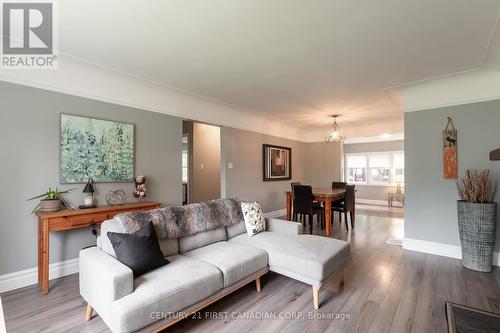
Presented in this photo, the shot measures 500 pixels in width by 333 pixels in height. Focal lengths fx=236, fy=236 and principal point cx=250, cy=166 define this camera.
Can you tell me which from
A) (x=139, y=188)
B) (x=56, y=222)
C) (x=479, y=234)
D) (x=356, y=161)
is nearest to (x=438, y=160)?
(x=479, y=234)

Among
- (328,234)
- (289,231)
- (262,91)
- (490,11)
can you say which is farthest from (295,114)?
(490,11)

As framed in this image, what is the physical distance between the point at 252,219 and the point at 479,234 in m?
2.80

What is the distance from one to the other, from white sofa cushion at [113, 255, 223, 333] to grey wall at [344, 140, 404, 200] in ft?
27.8

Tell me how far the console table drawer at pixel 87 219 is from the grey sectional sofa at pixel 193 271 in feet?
2.04

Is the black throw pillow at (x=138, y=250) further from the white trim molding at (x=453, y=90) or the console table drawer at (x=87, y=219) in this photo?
the white trim molding at (x=453, y=90)

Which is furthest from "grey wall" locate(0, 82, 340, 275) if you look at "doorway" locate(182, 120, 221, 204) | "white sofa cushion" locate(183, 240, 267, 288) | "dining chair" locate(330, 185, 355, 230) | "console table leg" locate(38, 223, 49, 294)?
"dining chair" locate(330, 185, 355, 230)

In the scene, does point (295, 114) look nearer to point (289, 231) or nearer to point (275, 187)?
point (275, 187)

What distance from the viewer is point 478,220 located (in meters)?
2.90

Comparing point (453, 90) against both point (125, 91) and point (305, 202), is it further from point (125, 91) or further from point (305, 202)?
point (125, 91)

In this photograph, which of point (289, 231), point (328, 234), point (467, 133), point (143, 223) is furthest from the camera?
point (328, 234)

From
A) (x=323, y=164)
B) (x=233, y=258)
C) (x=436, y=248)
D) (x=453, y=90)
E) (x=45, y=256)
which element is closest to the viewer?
(x=233, y=258)

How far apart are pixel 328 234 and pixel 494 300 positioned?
225cm

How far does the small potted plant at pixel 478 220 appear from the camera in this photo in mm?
2875

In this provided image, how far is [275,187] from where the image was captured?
6152 millimetres
